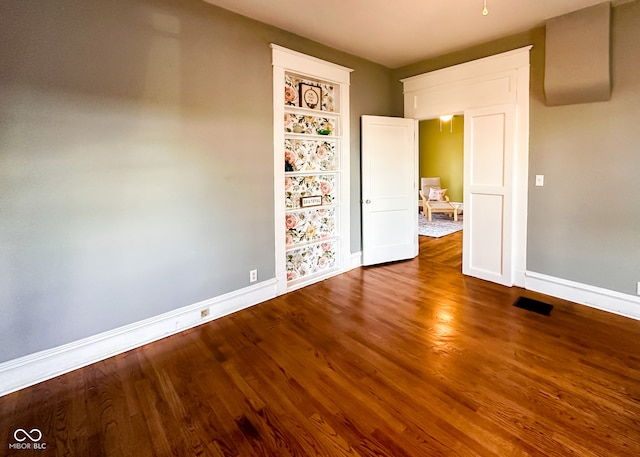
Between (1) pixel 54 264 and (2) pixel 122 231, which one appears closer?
(1) pixel 54 264

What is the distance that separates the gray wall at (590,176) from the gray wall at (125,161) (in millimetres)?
2818

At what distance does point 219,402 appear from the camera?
6.39ft

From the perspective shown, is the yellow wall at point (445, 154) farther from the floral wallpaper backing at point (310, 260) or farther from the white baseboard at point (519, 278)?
the floral wallpaper backing at point (310, 260)

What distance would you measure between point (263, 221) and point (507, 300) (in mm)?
2642

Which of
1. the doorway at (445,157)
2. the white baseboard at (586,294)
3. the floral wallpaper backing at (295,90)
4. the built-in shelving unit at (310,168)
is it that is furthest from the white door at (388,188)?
the doorway at (445,157)

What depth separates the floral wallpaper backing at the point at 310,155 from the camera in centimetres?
375

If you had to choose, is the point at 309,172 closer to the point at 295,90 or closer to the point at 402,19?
the point at 295,90

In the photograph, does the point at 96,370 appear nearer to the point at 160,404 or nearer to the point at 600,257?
the point at 160,404

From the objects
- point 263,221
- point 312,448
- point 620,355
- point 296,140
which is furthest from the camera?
point 296,140

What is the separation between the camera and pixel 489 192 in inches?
150

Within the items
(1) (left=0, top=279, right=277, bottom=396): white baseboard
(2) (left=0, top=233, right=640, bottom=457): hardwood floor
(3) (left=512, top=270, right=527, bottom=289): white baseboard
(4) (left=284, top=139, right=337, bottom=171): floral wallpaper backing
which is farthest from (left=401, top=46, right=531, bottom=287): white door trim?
(1) (left=0, top=279, right=277, bottom=396): white baseboard

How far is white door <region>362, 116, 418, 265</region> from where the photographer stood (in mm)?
4348

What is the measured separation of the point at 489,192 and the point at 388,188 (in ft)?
→ 4.15

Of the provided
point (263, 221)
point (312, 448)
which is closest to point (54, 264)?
point (263, 221)
